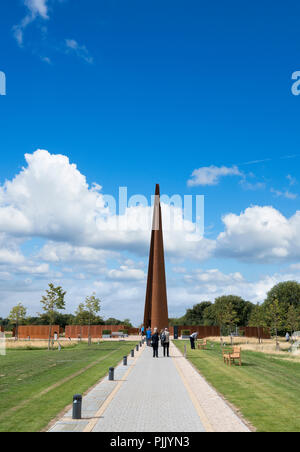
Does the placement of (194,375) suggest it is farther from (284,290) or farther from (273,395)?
(284,290)

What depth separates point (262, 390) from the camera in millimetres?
13484

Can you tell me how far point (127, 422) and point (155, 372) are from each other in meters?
9.17

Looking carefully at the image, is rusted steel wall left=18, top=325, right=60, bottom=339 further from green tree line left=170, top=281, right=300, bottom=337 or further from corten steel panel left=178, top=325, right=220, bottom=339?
green tree line left=170, top=281, right=300, bottom=337

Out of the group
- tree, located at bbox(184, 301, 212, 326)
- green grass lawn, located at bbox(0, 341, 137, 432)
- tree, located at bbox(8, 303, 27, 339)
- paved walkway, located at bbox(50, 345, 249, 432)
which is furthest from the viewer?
tree, located at bbox(184, 301, 212, 326)

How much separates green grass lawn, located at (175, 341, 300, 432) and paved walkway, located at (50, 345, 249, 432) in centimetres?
45

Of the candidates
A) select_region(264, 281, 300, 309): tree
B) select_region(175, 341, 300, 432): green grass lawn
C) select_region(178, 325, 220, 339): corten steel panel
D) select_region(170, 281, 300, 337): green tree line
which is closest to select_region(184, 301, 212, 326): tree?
select_region(170, 281, 300, 337): green tree line

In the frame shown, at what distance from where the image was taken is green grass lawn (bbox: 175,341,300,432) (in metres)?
9.29

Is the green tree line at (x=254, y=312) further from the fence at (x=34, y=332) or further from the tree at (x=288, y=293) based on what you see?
the fence at (x=34, y=332)

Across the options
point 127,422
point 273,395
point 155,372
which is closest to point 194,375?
point 155,372

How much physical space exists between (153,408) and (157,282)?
50865 millimetres

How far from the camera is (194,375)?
16.9 metres

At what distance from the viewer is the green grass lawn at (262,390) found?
30.5 ft

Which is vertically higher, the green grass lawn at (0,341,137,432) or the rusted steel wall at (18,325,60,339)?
the green grass lawn at (0,341,137,432)

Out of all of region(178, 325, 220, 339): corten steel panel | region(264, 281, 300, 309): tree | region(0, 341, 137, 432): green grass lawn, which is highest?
region(264, 281, 300, 309): tree
